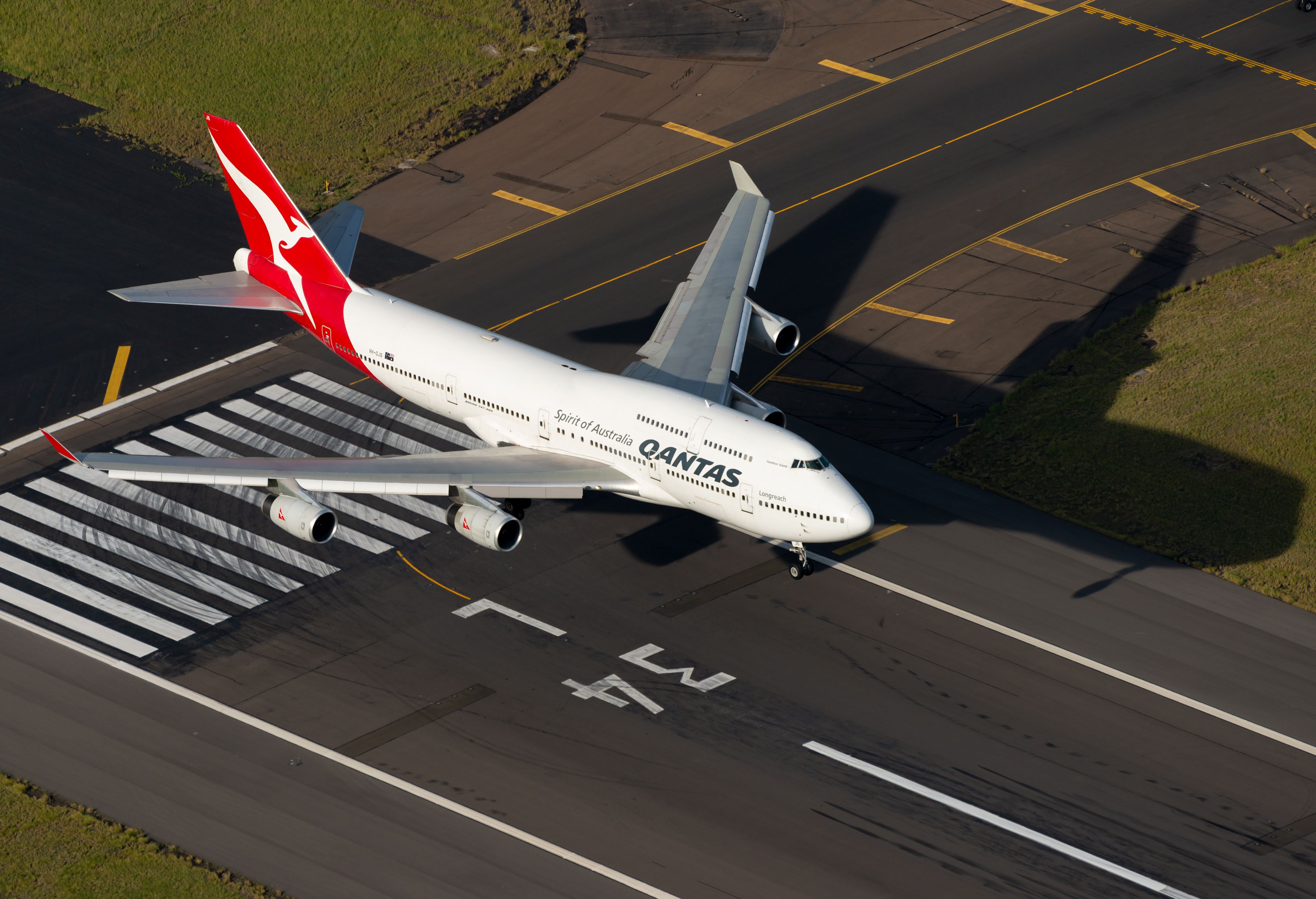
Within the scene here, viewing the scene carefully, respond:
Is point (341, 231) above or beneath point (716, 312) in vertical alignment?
beneath

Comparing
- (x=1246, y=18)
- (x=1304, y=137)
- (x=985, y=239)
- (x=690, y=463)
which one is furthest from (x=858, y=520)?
(x=1246, y=18)

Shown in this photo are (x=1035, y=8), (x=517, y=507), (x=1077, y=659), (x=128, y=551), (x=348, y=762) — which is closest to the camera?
(x=348, y=762)

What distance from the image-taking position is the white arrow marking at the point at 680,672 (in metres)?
48.1

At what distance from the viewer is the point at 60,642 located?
4925cm

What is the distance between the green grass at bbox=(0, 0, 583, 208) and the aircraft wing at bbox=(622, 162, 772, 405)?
23812 mm

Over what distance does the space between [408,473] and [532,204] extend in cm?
2931

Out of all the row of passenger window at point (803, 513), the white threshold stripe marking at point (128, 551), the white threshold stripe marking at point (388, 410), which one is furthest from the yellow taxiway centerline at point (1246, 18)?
the white threshold stripe marking at point (128, 551)

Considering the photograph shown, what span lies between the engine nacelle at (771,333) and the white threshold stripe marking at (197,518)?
20.0 m

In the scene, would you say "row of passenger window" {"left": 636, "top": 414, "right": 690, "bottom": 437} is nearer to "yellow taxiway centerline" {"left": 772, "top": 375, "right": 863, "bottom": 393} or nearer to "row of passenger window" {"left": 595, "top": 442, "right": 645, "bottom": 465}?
"row of passenger window" {"left": 595, "top": 442, "right": 645, "bottom": 465}

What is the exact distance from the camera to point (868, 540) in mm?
55250

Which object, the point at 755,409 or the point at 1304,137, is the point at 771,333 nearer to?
the point at 755,409

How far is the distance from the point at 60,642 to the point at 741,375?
3065 centimetres

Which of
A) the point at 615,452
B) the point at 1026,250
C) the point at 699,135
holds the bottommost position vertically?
the point at 615,452

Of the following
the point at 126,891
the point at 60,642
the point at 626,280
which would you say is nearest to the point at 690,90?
the point at 626,280
